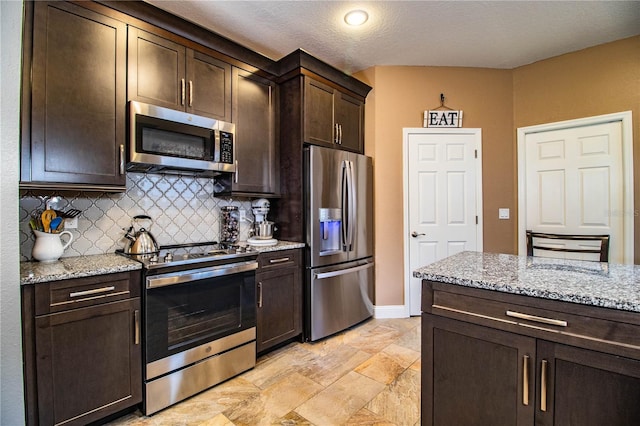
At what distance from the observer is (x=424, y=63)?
3338 mm

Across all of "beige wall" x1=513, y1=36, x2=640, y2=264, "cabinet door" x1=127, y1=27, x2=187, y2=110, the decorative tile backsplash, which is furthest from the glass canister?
"beige wall" x1=513, y1=36, x2=640, y2=264

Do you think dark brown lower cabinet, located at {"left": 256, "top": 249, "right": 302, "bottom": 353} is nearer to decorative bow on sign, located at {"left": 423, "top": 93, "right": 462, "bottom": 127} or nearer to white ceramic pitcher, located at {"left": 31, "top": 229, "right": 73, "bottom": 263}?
white ceramic pitcher, located at {"left": 31, "top": 229, "right": 73, "bottom": 263}

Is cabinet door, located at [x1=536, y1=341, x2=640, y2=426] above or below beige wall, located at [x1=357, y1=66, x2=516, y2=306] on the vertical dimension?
below

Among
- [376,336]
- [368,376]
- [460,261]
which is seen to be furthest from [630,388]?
[376,336]

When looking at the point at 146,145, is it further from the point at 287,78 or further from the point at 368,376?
the point at 368,376

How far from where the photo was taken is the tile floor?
1760mm

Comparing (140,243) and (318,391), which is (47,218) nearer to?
(140,243)

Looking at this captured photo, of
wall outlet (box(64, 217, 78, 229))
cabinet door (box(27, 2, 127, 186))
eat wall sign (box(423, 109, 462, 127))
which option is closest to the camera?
cabinet door (box(27, 2, 127, 186))

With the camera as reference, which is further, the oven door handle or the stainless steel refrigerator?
the stainless steel refrigerator

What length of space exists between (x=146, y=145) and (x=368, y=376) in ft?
7.50

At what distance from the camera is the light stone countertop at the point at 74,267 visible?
57.7 inches

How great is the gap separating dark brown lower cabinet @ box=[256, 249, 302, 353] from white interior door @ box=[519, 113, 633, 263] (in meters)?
2.59

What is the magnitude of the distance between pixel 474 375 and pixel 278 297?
1.64 m

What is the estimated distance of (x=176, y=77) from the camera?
2.22 m
